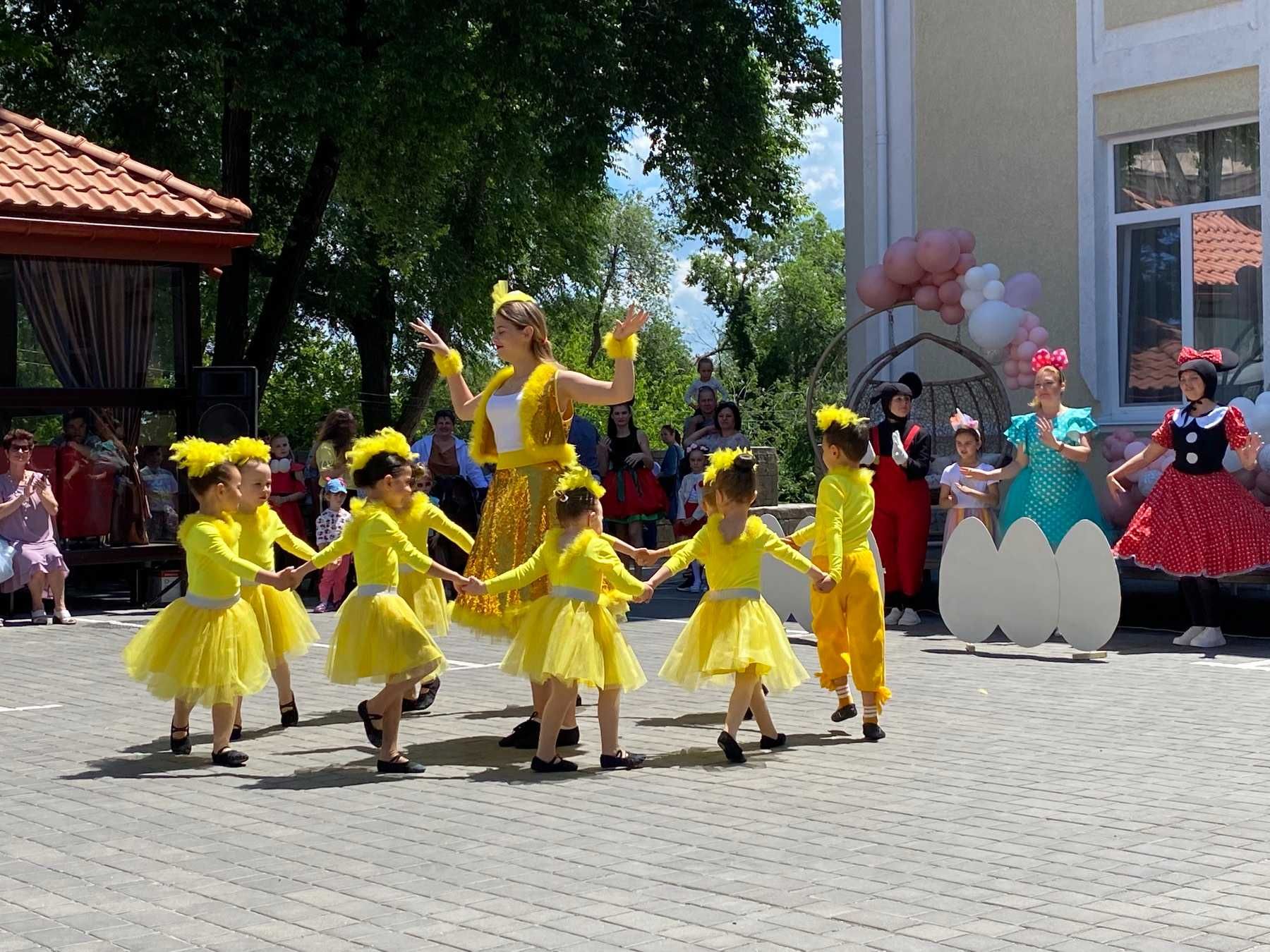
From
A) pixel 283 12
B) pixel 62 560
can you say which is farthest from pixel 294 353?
pixel 62 560

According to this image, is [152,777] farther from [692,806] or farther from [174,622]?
[692,806]

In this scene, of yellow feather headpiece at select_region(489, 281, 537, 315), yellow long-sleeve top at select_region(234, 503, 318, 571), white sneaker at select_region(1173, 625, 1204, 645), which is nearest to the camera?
yellow feather headpiece at select_region(489, 281, 537, 315)

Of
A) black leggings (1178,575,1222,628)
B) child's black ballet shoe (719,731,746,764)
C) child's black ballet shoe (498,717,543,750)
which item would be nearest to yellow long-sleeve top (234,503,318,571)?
child's black ballet shoe (498,717,543,750)

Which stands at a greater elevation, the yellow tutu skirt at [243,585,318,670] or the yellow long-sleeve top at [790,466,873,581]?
the yellow long-sleeve top at [790,466,873,581]

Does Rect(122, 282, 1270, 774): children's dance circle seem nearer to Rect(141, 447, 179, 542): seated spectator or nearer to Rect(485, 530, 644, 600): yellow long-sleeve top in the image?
Rect(485, 530, 644, 600): yellow long-sleeve top

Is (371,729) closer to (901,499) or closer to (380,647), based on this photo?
(380,647)

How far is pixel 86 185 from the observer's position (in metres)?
16.2

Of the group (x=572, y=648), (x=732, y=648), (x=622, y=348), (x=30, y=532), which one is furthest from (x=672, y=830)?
(x=30, y=532)

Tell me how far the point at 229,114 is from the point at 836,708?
14736 mm

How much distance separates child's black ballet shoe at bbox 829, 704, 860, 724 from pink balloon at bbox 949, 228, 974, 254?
744 centimetres

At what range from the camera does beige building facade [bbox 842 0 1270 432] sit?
15.0m

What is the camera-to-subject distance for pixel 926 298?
15.6m

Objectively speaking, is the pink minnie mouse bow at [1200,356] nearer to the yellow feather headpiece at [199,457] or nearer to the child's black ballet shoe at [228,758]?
the yellow feather headpiece at [199,457]

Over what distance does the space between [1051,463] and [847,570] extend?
424cm
